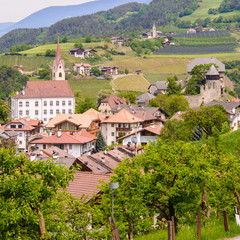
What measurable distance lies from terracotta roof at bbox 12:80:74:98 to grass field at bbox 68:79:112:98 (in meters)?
18.3

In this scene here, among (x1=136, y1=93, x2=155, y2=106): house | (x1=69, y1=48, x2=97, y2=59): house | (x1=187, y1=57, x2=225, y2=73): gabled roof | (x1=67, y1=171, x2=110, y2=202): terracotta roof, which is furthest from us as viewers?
(x1=69, y1=48, x2=97, y2=59): house

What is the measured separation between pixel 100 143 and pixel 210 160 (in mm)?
41054

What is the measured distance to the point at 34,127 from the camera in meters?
76.2

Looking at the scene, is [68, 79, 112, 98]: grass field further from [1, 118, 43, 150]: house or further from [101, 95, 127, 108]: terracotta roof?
Result: [1, 118, 43, 150]: house

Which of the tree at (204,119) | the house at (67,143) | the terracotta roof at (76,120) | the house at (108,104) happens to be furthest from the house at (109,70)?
the tree at (204,119)

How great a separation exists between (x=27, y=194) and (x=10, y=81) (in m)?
120

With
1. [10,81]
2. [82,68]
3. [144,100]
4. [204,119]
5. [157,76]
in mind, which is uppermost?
[82,68]

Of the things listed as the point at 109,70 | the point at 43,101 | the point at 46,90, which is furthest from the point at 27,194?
the point at 109,70

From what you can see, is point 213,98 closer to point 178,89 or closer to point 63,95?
point 178,89

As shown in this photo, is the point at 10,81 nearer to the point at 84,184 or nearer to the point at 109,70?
the point at 109,70

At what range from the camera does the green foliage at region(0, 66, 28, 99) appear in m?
126

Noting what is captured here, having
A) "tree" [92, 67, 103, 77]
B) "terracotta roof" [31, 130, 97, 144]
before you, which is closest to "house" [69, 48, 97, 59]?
"tree" [92, 67, 103, 77]

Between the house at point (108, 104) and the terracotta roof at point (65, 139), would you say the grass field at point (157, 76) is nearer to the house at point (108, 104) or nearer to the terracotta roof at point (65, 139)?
the house at point (108, 104)

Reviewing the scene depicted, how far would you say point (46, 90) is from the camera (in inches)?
3784
